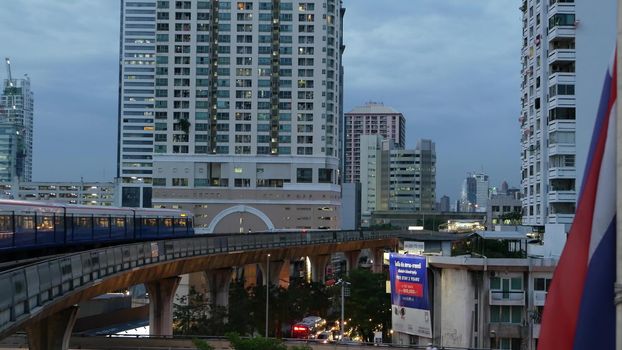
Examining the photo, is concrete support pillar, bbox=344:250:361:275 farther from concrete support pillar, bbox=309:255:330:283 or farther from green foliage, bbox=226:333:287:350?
green foliage, bbox=226:333:287:350

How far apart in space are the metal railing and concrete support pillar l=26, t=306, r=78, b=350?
7.81 feet

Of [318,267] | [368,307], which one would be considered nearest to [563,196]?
[368,307]

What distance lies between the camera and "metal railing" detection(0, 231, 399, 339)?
23.5 meters

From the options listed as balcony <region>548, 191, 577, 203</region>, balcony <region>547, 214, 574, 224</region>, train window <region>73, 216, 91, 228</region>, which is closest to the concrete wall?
balcony <region>547, 214, 574, 224</region>

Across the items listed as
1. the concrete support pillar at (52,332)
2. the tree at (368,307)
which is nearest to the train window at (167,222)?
the tree at (368,307)

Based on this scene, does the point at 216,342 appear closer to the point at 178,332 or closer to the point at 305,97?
the point at 178,332

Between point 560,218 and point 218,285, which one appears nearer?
point 560,218

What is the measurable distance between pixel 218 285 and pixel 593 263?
71.7 meters

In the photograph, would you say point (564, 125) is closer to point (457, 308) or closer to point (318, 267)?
point (457, 308)

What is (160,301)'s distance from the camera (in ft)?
208

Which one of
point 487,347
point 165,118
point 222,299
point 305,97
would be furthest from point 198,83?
point 487,347

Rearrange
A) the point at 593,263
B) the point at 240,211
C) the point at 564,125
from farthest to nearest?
1. the point at 240,211
2. the point at 564,125
3. the point at 593,263

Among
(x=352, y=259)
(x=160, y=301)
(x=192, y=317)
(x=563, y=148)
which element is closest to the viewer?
(x=563, y=148)

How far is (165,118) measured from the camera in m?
151
